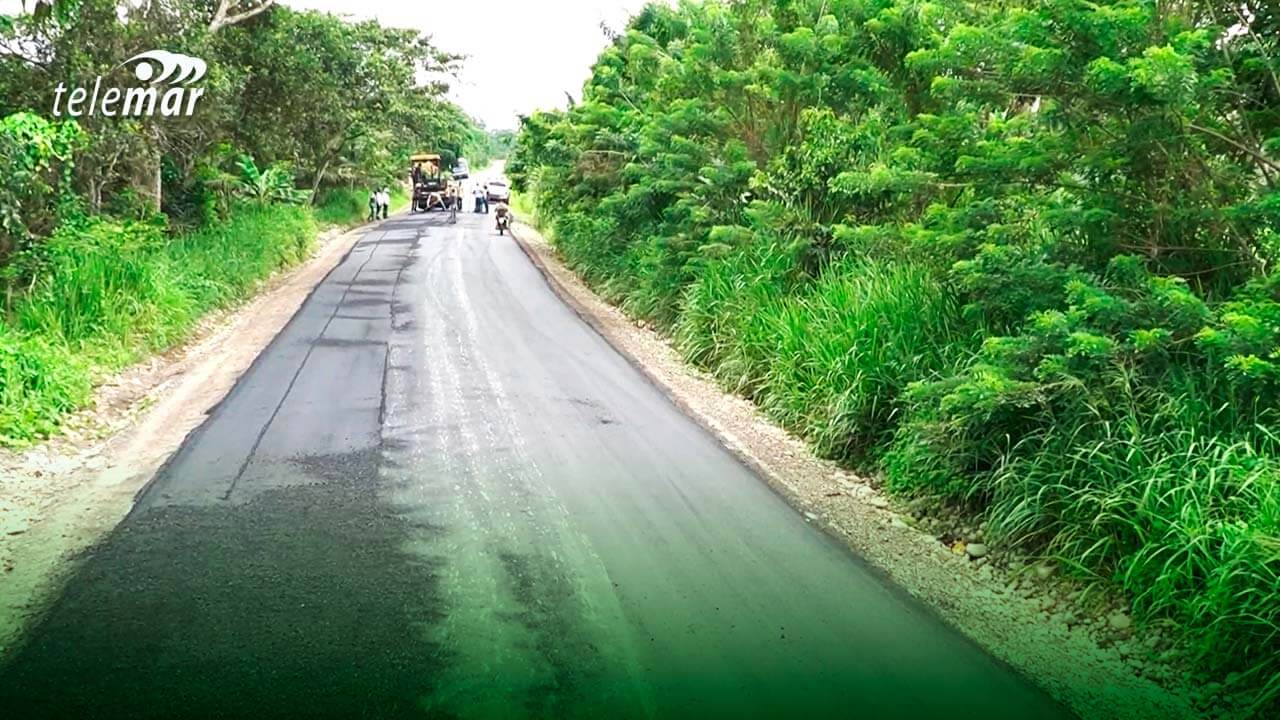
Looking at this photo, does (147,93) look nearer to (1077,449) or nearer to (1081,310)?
(1081,310)

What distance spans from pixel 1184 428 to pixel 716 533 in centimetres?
255

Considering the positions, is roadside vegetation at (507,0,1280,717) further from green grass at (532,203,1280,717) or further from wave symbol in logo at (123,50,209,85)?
wave symbol in logo at (123,50,209,85)

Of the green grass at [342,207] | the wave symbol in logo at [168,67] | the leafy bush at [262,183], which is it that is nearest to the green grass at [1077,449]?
the wave symbol in logo at [168,67]

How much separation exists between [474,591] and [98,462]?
145 inches

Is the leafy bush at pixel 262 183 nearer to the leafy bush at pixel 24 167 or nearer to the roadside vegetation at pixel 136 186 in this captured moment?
the roadside vegetation at pixel 136 186

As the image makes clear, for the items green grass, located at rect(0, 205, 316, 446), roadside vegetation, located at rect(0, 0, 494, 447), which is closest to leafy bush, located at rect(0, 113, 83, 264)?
roadside vegetation, located at rect(0, 0, 494, 447)

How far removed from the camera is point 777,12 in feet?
35.1

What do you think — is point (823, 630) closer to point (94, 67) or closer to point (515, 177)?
point (94, 67)

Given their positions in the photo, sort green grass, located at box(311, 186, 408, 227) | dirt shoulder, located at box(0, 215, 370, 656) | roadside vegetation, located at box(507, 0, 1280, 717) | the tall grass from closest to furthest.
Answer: roadside vegetation, located at box(507, 0, 1280, 717) < dirt shoulder, located at box(0, 215, 370, 656) < the tall grass < green grass, located at box(311, 186, 408, 227)

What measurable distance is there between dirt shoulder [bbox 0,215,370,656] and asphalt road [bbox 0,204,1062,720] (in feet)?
0.60

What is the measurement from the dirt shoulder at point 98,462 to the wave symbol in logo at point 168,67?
13.5 feet

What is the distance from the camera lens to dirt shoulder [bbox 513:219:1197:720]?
383 cm

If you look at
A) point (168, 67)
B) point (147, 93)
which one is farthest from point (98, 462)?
point (168, 67)

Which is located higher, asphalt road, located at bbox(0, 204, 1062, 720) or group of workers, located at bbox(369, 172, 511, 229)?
group of workers, located at bbox(369, 172, 511, 229)
